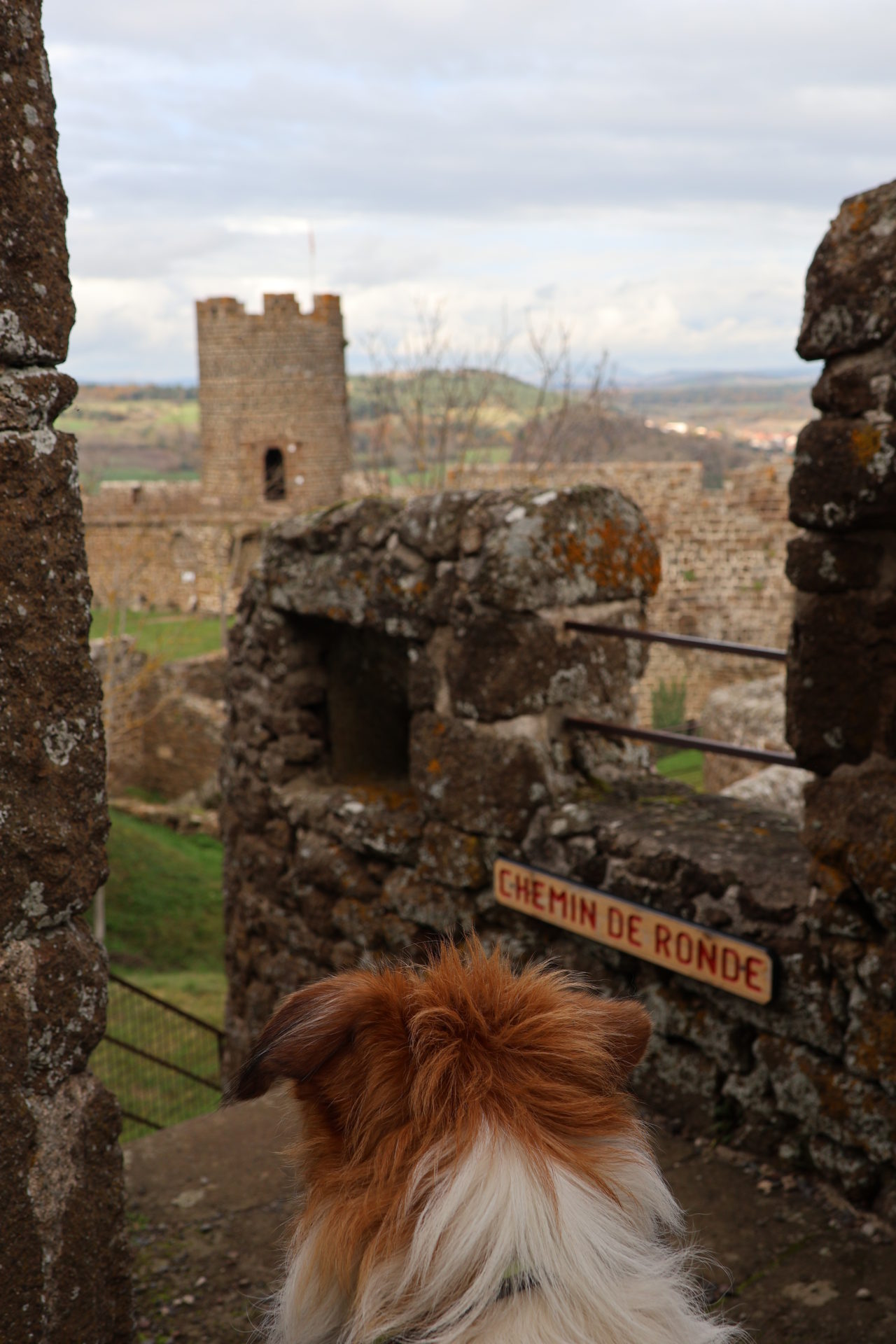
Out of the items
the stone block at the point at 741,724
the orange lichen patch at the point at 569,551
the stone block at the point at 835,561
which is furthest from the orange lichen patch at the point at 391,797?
the stone block at the point at 741,724

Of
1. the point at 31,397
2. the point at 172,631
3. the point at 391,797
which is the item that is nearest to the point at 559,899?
the point at 391,797

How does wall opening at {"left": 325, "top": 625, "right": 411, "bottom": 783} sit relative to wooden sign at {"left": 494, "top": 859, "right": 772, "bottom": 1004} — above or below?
above

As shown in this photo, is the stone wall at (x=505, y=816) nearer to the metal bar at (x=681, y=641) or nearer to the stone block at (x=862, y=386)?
the metal bar at (x=681, y=641)

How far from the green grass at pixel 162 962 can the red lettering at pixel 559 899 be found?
3.90m

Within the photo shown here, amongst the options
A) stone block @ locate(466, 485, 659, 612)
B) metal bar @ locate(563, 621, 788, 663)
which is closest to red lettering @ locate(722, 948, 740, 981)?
metal bar @ locate(563, 621, 788, 663)

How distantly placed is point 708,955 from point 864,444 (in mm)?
1385

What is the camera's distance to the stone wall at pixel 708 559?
56.4ft

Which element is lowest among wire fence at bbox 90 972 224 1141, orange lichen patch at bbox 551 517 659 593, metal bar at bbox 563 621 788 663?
wire fence at bbox 90 972 224 1141

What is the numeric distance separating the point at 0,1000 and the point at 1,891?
0.15m

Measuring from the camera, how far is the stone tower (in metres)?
29.9

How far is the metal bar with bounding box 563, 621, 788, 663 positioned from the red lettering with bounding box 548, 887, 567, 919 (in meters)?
0.80

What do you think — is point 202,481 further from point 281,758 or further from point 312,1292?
point 312,1292

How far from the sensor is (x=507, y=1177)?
1235 millimetres

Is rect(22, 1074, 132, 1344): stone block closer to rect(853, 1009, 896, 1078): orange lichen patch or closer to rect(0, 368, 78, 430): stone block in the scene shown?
rect(0, 368, 78, 430): stone block
